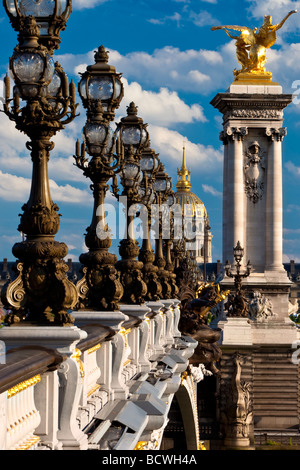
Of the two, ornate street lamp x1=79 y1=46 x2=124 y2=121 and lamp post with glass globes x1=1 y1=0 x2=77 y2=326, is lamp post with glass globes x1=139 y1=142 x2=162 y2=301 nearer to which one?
ornate street lamp x1=79 y1=46 x2=124 y2=121

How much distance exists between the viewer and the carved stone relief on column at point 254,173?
7088 centimetres

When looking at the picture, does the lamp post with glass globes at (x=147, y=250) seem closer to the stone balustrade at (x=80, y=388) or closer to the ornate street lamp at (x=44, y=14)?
the stone balustrade at (x=80, y=388)

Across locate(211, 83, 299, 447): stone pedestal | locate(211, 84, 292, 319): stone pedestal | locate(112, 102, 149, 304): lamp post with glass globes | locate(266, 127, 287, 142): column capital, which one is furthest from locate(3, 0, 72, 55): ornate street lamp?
locate(266, 127, 287, 142): column capital

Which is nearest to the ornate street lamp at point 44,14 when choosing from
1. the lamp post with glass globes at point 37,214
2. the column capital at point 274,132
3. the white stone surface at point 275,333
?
the lamp post with glass globes at point 37,214

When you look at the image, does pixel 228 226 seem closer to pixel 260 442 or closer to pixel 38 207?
pixel 260 442

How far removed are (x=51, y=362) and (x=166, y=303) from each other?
55.9 feet

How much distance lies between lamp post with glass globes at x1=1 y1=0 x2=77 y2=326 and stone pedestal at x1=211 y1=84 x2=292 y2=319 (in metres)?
57.2

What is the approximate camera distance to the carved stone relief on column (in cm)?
7088

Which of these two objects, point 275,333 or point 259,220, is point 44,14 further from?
point 259,220

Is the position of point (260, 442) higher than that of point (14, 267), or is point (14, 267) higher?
A: point (14, 267)

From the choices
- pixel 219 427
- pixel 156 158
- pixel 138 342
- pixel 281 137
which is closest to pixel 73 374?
pixel 138 342

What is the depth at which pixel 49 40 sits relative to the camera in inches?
485

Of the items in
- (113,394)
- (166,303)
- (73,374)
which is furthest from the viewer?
(166,303)

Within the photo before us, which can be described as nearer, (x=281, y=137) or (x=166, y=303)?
(x=166, y=303)
